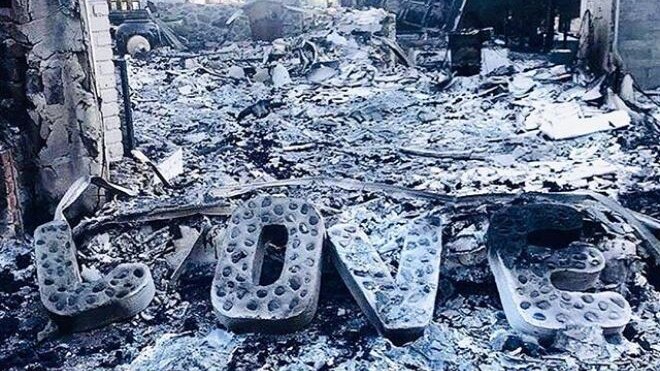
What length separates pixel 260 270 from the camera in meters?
3.39

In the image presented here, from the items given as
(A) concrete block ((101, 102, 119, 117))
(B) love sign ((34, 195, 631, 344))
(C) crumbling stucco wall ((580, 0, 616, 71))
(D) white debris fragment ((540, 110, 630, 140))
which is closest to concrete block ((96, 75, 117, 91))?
(A) concrete block ((101, 102, 119, 117))

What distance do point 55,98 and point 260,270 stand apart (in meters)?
1.86

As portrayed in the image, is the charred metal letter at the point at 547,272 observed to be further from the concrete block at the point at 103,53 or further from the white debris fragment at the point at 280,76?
the white debris fragment at the point at 280,76

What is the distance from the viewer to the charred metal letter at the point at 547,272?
2842 millimetres

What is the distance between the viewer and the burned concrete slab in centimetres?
302

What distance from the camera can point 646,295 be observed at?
3.21m

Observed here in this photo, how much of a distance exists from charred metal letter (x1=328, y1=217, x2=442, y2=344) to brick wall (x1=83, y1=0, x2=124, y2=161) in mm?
2424

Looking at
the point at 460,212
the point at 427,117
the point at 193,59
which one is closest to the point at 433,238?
the point at 460,212

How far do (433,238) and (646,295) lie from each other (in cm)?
113

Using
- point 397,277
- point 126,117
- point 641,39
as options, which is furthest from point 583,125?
point 126,117

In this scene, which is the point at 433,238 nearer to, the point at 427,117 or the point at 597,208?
the point at 597,208

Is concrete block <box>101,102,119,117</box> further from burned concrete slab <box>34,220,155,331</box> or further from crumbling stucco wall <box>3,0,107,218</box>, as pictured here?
burned concrete slab <box>34,220,155,331</box>

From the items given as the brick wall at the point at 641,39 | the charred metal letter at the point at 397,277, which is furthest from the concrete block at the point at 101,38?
the brick wall at the point at 641,39

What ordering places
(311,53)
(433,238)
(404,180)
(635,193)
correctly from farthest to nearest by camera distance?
1. (311,53)
2. (404,180)
3. (635,193)
4. (433,238)
